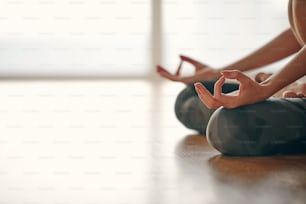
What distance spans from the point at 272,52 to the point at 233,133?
0.98ft

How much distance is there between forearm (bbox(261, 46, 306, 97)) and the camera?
1045 mm

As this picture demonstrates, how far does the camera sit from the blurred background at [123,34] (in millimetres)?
2775

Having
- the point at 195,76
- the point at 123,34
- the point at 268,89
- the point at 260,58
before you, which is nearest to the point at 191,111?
the point at 195,76

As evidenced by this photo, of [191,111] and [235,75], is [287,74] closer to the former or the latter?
[235,75]

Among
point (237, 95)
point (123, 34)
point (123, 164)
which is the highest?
point (237, 95)

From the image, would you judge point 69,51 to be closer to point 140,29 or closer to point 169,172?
point 140,29

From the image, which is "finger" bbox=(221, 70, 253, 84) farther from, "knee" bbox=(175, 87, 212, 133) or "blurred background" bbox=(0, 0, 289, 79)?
"blurred background" bbox=(0, 0, 289, 79)

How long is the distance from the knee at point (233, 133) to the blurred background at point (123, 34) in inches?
66.1

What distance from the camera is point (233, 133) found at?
107cm

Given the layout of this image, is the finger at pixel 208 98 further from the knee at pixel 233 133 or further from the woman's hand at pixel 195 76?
the woman's hand at pixel 195 76

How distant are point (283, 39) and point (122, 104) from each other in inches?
26.6

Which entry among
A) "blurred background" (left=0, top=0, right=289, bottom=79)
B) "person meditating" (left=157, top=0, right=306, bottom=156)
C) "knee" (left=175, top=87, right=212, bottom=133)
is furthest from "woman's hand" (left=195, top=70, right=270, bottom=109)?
"blurred background" (left=0, top=0, right=289, bottom=79)

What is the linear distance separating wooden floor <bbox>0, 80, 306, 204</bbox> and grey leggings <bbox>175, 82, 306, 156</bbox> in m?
0.02

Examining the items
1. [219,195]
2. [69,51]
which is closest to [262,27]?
[69,51]
